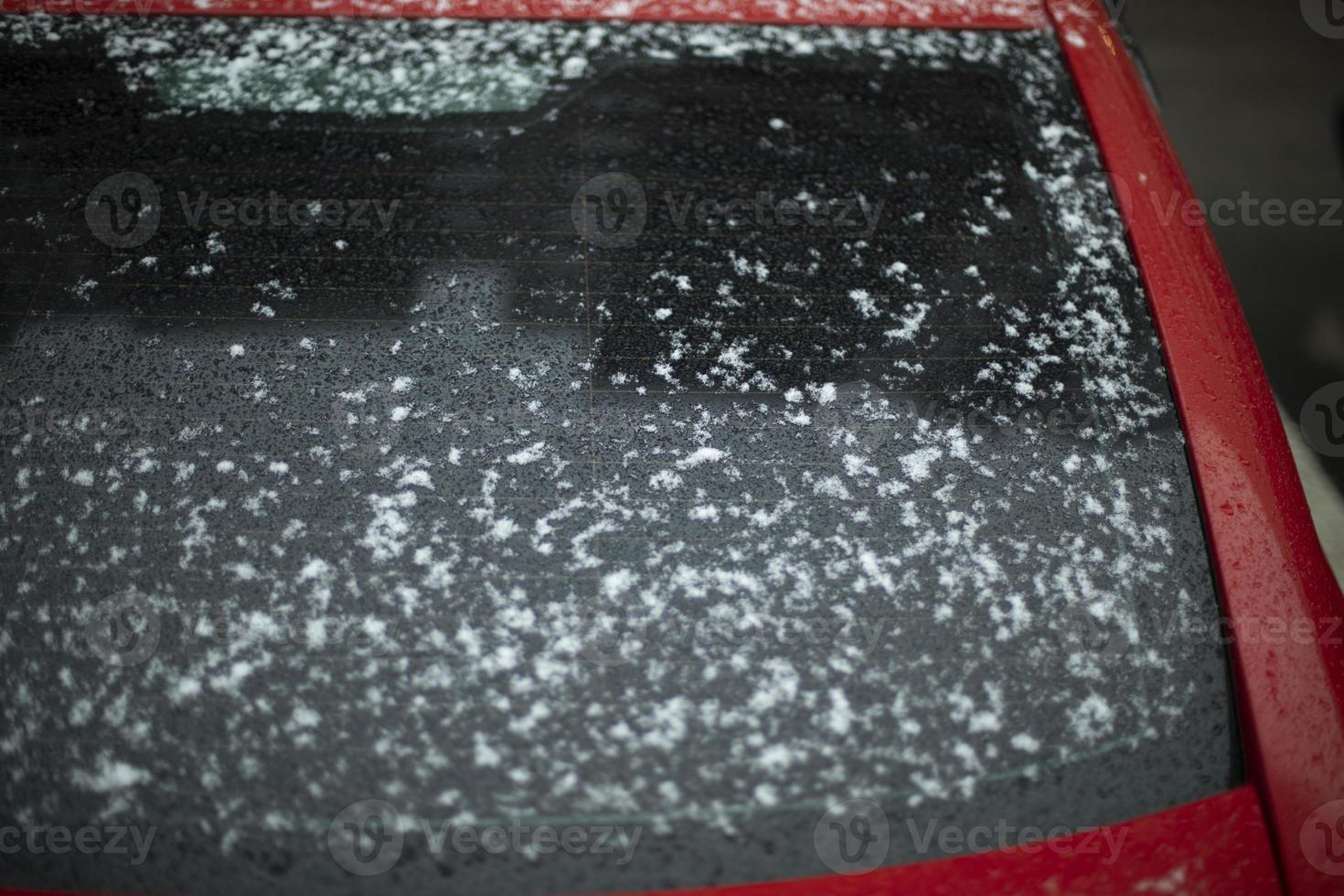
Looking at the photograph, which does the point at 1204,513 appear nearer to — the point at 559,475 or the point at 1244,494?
the point at 1244,494

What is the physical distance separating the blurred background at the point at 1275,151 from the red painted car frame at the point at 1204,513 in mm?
1544

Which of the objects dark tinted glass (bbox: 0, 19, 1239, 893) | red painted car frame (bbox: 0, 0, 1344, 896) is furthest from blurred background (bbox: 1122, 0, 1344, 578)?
dark tinted glass (bbox: 0, 19, 1239, 893)

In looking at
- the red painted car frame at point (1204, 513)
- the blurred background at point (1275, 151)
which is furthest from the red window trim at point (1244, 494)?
the blurred background at point (1275, 151)

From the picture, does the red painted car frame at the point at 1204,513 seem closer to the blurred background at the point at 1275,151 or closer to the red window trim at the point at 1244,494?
the red window trim at the point at 1244,494

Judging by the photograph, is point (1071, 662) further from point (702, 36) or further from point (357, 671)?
point (702, 36)

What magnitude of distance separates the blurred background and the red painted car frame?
1.54m

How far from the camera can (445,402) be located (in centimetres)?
102

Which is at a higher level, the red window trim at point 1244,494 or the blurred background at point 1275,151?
the red window trim at point 1244,494

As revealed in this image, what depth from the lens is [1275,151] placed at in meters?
3.60

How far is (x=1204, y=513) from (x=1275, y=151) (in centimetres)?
326

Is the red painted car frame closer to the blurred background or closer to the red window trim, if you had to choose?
the red window trim

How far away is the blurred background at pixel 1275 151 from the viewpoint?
2.88 meters

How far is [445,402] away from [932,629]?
536 mm

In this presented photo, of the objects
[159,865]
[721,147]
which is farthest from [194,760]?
[721,147]
